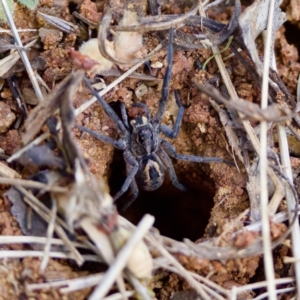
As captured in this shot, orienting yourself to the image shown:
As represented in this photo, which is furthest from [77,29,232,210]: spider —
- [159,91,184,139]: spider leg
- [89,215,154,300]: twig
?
[89,215,154,300]: twig

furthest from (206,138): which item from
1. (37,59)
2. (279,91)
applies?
(37,59)

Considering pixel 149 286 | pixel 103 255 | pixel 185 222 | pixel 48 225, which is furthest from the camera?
pixel 185 222

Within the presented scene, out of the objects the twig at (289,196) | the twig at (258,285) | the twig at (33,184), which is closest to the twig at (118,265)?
the twig at (33,184)

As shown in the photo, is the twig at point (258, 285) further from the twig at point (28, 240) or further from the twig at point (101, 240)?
the twig at point (28, 240)

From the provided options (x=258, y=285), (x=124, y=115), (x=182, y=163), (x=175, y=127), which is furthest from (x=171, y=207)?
(x=258, y=285)

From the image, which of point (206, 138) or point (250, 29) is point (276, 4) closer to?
point (250, 29)

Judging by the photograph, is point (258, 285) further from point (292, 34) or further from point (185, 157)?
point (292, 34)

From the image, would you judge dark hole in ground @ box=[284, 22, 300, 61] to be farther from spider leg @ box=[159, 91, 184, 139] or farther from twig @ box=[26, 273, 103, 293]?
twig @ box=[26, 273, 103, 293]
